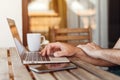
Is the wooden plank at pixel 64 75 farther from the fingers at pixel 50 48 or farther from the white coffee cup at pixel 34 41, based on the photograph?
the white coffee cup at pixel 34 41

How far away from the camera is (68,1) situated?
4379mm

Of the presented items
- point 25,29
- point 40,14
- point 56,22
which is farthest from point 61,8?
point 25,29

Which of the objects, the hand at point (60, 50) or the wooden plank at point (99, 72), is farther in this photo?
the hand at point (60, 50)

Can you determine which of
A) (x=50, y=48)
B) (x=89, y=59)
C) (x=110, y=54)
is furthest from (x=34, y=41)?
(x=110, y=54)

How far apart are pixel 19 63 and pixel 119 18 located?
129 inches

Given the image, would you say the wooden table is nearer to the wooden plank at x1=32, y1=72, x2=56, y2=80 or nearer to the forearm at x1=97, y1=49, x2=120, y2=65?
the wooden plank at x1=32, y1=72, x2=56, y2=80

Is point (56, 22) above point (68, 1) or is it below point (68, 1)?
below

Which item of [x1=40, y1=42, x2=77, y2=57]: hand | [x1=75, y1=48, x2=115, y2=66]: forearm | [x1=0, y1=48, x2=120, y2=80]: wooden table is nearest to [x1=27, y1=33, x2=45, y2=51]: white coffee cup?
[x1=40, y1=42, x2=77, y2=57]: hand

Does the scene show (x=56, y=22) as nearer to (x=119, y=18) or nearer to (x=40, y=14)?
(x=40, y=14)

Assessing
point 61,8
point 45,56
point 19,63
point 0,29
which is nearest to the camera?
point 19,63

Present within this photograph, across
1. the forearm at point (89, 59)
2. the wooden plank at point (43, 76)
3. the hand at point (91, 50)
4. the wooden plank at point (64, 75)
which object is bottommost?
the forearm at point (89, 59)

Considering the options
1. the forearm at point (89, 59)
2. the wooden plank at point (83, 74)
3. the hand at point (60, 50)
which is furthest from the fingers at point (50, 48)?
the wooden plank at point (83, 74)

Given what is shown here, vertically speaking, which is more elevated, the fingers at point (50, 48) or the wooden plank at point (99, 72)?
the fingers at point (50, 48)

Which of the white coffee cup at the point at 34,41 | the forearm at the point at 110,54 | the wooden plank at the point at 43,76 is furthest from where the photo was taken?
the white coffee cup at the point at 34,41
